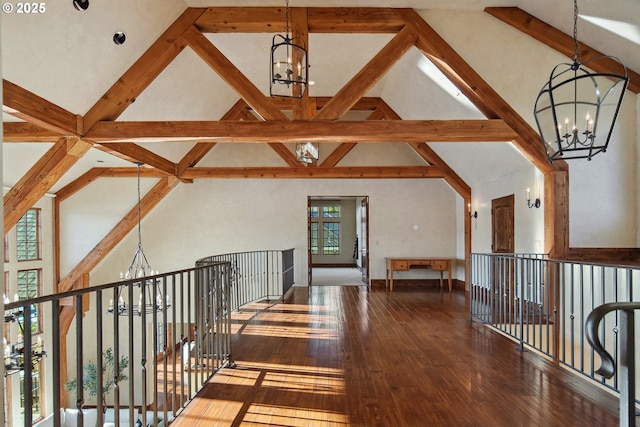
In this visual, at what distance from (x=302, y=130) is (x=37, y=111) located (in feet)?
10.3

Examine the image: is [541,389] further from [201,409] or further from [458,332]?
[201,409]

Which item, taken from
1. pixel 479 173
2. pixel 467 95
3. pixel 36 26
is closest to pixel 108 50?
pixel 36 26

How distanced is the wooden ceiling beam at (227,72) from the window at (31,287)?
6.38 meters

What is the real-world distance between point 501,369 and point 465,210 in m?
6.38

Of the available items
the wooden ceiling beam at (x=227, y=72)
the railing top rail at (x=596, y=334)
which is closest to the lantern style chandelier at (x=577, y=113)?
the railing top rail at (x=596, y=334)

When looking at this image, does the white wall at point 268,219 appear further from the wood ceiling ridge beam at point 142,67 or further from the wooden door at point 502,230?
the wood ceiling ridge beam at point 142,67

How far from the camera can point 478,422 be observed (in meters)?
2.82

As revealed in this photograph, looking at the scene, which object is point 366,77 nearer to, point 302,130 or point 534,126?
point 302,130

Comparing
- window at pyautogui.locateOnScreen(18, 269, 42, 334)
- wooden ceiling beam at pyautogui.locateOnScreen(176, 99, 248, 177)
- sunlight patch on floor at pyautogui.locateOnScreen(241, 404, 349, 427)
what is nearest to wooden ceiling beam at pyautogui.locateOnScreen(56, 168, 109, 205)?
wooden ceiling beam at pyautogui.locateOnScreen(176, 99, 248, 177)

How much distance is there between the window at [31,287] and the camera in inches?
340

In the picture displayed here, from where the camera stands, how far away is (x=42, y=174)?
5.74 m

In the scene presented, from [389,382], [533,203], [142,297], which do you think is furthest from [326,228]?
[142,297]

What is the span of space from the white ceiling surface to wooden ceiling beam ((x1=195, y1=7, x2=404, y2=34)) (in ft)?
0.31

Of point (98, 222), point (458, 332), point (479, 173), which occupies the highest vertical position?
point (479, 173)
